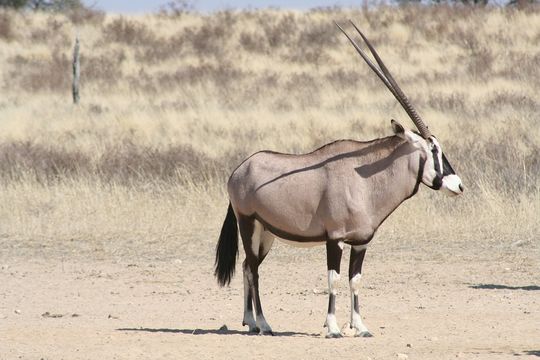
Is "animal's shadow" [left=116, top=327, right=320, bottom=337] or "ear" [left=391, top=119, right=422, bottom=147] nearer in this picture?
"ear" [left=391, top=119, right=422, bottom=147]

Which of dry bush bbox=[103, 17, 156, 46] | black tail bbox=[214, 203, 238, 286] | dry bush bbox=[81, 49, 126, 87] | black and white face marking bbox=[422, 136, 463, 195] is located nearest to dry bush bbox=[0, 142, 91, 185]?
black tail bbox=[214, 203, 238, 286]

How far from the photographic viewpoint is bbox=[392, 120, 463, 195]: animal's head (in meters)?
8.53

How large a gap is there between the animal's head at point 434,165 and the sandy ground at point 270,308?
1.07m

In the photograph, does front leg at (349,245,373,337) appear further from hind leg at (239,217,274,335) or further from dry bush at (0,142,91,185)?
dry bush at (0,142,91,185)

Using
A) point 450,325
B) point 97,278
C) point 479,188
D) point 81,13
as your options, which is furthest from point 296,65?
point 450,325

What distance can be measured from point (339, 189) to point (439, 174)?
711 mm

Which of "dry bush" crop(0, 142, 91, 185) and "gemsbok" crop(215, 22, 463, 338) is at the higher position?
"gemsbok" crop(215, 22, 463, 338)

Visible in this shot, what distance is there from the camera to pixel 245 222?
8.86 metres

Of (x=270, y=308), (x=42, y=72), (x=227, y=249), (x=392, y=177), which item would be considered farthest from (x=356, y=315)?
(x=42, y=72)

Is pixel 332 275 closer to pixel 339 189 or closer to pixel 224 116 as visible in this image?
pixel 339 189

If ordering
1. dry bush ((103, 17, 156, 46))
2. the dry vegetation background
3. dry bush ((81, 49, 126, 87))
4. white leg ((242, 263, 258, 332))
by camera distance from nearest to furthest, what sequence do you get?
white leg ((242, 263, 258, 332)), the dry vegetation background, dry bush ((81, 49, 126, 87)), dry bush ((103, 17, 156, 46))

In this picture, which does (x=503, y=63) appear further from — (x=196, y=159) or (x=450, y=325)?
(x=450, y=325)

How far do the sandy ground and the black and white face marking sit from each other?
3.48 feet

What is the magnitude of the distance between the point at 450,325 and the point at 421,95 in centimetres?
1932
